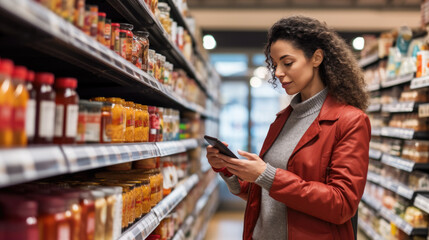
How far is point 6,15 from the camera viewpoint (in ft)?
3.22

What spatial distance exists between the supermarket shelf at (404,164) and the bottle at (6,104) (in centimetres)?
366

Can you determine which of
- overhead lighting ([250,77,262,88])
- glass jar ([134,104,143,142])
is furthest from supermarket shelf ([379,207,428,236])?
overhead lighting ([250,77,262,88])

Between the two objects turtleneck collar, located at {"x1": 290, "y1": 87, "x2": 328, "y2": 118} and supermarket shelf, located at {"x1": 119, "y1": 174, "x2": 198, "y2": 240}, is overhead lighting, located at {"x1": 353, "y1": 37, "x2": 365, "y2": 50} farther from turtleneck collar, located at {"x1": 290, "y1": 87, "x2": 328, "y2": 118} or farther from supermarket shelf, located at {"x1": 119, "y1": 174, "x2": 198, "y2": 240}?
turtleneck collar, located at {"x1": 290, "y1": 87, "x2": 328, "y2": 118}

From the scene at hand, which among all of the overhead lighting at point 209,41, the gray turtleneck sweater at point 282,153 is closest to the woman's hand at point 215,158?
the gray turtleneck sweater at point 282,153

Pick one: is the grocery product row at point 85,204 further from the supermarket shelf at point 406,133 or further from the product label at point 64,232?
the supermarket shelf at point 406,133

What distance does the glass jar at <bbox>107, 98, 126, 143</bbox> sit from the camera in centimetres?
163

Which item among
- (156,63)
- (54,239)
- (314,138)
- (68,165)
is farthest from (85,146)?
(156,63)

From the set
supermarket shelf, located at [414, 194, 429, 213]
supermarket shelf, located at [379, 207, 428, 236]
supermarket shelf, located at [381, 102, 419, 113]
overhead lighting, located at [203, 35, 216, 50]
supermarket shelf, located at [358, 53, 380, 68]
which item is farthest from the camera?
overhead lighting, located at [203, 35, 216, 50]

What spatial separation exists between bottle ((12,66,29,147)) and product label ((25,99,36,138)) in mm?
27

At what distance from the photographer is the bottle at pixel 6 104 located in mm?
917

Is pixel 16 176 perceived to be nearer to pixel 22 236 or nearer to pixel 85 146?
pixel 22 236

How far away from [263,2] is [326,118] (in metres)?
7.30

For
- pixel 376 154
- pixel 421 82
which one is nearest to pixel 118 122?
pixel 421 82

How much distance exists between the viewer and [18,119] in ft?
3.20
